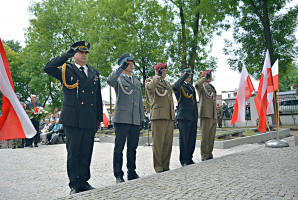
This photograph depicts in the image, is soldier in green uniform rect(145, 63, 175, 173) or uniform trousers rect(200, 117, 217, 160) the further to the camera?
uniform trousers rect(200, 117, 217, 160)

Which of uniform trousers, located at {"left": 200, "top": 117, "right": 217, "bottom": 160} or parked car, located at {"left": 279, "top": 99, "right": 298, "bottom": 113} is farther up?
parked car, located at {"left": 279, "top": 99, "right": 298, "bottom": 113}

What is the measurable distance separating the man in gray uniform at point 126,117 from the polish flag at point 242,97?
405 centimetres

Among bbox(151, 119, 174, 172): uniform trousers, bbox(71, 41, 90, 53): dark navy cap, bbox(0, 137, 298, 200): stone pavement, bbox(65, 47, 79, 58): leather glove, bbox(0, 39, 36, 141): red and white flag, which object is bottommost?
bbox(0, 137, 298, 200): stone pavement

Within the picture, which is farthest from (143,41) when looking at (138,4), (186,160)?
(186,160)

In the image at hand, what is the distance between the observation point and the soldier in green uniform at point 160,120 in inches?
223

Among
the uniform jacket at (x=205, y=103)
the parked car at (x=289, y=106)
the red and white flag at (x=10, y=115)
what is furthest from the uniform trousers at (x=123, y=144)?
the parked car at (x=289, y=106)

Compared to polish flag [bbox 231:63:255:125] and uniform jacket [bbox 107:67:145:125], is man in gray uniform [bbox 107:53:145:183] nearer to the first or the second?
uniform jacket [bbox 107:67:145:125]

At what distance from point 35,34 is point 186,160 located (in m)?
26.7

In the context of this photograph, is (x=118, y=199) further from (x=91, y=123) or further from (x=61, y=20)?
(x=61, y=20)

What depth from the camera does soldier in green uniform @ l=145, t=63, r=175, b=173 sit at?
566 centimetres

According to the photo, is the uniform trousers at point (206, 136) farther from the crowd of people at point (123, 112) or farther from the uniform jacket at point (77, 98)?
the uniform jacket at point (77, 98)

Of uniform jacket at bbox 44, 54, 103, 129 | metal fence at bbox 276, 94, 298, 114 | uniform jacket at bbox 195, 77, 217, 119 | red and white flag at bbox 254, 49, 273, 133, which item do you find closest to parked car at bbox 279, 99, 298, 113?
metal fence at bbox 276, 94, 298, 114

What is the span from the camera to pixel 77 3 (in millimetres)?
29094

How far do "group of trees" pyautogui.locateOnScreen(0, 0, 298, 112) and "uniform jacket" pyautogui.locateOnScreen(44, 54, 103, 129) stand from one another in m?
13.6
